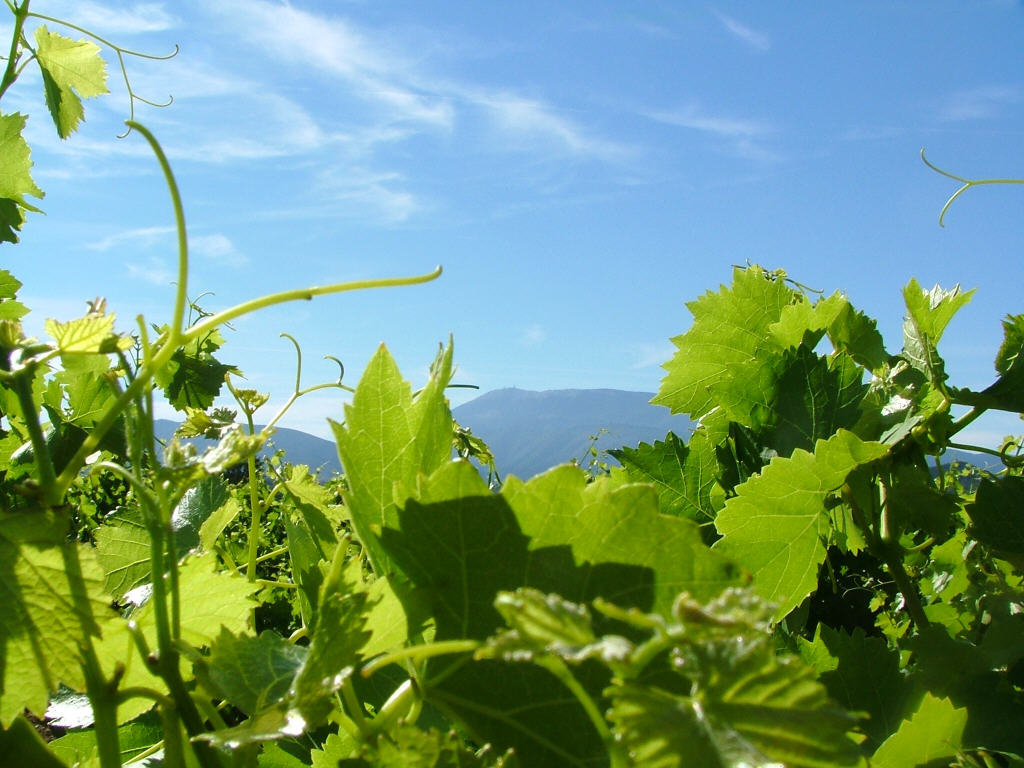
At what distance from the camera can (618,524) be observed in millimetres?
453

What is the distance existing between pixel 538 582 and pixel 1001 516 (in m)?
0.66

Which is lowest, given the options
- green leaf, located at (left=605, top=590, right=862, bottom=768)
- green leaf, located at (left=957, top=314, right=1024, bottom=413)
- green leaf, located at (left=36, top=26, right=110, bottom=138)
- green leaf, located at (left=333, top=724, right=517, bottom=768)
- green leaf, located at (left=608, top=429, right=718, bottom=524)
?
green leaf, located at (left=333, top=724, right=517, bottom=768)

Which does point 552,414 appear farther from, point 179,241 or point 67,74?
point 179,241

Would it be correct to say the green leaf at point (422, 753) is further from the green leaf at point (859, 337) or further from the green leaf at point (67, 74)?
the green leaf at point (67, 74)

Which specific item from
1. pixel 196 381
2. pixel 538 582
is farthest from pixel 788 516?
pixel 196 381

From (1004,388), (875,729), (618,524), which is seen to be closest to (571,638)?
(618,524)

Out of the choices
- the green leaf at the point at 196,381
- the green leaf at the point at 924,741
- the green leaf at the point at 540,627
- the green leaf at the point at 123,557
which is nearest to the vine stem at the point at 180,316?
the green leaf at the point at 540,627

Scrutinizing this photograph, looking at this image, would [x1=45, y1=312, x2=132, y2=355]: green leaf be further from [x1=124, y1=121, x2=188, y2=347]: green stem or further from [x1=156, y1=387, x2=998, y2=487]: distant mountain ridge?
[x1=156, y1=387, x2=998, y2=487]: distant mountain ridge

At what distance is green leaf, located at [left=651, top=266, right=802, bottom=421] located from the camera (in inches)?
43.9

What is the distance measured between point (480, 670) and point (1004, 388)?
0.75 meters

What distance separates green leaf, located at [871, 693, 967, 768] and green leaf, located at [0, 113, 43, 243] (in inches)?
64.2

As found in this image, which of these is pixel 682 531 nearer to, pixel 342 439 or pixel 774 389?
pixel 342 439

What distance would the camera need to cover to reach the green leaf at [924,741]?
2.27ft

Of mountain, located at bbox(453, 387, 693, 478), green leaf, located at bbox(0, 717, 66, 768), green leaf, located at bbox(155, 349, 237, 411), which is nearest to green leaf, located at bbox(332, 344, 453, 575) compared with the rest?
green leaf, located at bbox(0, 717, 66, 768)
